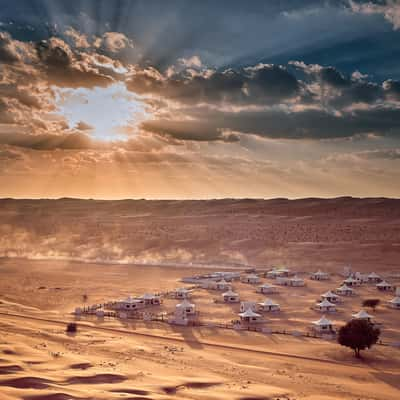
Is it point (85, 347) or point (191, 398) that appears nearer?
point (191, 398)

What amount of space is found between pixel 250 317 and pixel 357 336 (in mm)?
10783

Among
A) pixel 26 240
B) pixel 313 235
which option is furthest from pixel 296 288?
pixel 26 240

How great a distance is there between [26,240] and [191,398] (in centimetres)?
11314

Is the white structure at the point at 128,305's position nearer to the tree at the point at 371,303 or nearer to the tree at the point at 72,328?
the tree at the point at 72,328

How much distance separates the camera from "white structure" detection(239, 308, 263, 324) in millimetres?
38875

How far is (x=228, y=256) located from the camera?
8719cm

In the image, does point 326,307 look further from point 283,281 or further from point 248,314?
point 283,281

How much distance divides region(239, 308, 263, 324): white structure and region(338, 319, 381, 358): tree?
9.38 metres

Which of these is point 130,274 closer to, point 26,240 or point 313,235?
point 313,235

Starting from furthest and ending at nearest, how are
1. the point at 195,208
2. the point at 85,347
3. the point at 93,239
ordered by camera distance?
the point at 195,208
the point at 93,239
the point at 85,347

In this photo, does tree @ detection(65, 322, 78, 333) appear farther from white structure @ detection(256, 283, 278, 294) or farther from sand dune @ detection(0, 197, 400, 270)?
sand dune @ detection(0, 197, 400, 270)

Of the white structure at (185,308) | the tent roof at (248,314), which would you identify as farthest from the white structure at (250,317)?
the white structure at (185,308)

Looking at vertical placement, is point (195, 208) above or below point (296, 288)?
above

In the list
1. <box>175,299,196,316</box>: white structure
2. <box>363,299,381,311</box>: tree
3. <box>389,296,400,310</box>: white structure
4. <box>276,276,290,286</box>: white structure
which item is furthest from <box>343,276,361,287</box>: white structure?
<box>175,299,196,316</box>: white structure
